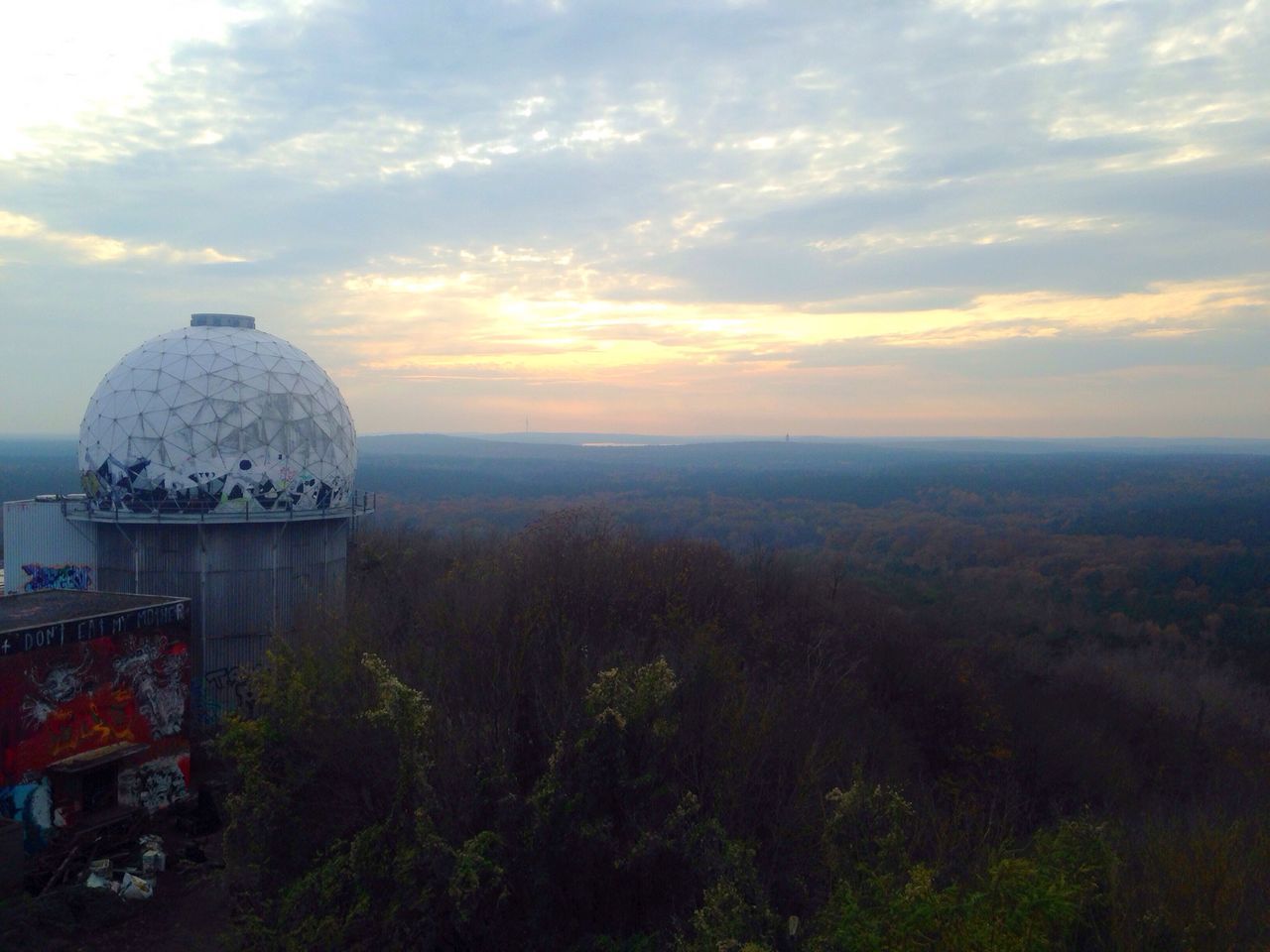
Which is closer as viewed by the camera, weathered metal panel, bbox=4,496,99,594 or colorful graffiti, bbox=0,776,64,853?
colorful graffiti, bbox=0,776,64,853

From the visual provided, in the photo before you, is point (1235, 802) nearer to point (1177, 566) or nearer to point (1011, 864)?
point (1011, 864)

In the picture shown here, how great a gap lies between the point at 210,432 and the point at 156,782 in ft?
21.8

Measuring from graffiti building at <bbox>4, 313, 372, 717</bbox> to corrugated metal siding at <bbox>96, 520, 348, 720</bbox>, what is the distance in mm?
20

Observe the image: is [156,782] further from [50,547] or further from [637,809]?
[637,809]

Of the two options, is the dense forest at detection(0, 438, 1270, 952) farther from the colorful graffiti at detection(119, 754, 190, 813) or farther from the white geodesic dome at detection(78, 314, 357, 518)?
the white geodesic dome at detection(78, 314, 357, 518)

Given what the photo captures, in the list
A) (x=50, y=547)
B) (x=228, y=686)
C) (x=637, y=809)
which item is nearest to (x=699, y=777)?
(x=637, y=809)

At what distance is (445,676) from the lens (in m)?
12.9

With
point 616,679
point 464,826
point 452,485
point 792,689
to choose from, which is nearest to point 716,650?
point 792,689

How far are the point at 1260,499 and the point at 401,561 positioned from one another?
65536 mm

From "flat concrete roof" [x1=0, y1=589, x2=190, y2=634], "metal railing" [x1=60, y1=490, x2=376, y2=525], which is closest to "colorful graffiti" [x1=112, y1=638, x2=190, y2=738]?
"flat concrete roof" [x1=0, y1=589, x2=190, y2=634]

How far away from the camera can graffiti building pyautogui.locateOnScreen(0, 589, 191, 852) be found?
12820 mm

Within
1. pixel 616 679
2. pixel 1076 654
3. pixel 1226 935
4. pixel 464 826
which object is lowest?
pixel 1076 654

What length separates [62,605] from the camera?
15477 millimetres

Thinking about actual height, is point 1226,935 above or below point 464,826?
above
